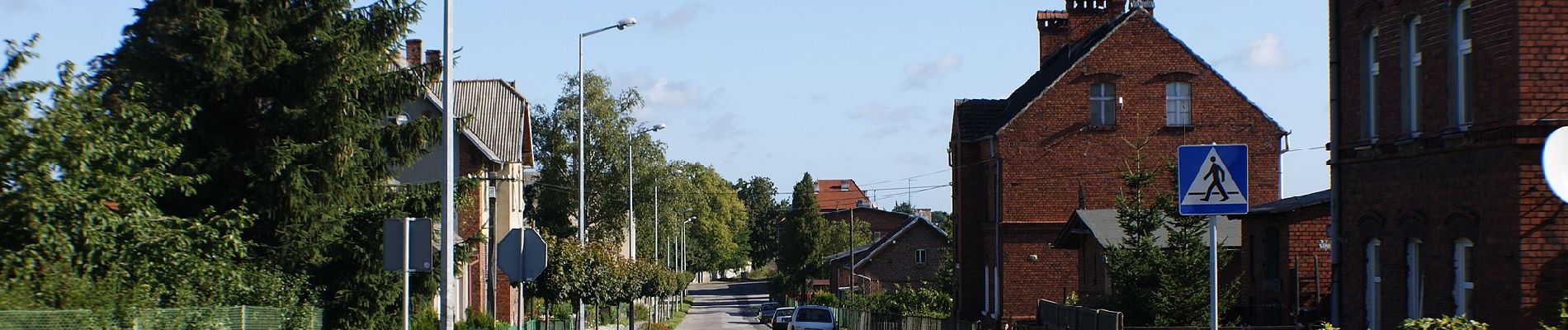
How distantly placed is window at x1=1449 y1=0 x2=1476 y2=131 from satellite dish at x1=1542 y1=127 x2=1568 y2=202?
7.40 m

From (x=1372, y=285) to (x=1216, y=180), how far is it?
28.0 ft

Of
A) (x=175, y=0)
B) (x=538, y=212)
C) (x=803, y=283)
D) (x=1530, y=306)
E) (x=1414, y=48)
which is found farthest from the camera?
(x=803, y=283)

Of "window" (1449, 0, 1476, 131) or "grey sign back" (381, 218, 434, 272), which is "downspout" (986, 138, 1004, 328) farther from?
"grey sign back" (381, 218, 434, 272)

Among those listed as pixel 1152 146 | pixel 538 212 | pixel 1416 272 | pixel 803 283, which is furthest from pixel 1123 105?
pixel 803 283

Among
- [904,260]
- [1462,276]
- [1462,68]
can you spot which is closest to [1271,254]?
[1462,276]

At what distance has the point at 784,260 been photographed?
104 metres

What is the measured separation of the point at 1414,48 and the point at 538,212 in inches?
2117

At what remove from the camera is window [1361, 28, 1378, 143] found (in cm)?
1842

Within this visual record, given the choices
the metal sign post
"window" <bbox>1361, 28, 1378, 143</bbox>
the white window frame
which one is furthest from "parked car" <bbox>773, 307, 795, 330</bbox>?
the metal sign post

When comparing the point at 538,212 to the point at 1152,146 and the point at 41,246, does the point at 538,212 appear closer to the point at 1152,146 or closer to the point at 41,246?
the point at 1152,146

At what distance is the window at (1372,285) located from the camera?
61.7ft

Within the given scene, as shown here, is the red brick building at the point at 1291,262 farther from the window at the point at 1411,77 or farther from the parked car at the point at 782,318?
the parked car at the point at 782,318

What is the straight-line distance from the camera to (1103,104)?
39656mm

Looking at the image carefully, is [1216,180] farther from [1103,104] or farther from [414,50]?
[414,50]
